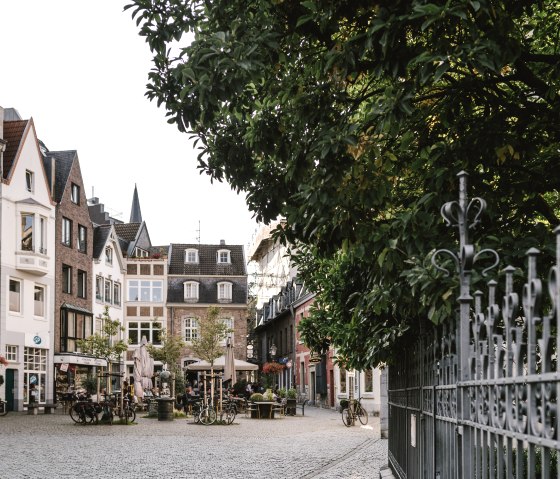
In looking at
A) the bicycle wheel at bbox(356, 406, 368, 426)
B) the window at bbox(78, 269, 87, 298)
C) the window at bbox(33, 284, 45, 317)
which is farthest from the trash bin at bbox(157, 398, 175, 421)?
the window at bbox(78, 269, 87, 298)

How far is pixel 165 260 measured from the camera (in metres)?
68.4

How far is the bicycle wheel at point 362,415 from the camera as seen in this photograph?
32156 mm

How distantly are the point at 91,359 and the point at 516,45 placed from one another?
45.8 meters

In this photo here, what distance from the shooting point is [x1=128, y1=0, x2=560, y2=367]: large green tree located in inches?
271

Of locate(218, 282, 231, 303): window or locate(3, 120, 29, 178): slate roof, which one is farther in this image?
locate(218, 282, 231, 303): window

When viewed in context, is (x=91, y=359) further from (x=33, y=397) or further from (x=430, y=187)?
(x=430, y=187)

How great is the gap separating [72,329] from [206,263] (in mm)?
24077

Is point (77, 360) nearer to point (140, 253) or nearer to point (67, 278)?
point (67, 278)

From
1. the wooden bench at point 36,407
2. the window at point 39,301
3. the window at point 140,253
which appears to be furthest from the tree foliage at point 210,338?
the wooden bench at point 36,407

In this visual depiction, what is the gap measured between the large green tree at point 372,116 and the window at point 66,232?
136 ft

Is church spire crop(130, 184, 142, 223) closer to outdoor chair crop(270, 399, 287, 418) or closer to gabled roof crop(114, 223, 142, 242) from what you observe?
gabled roof crop(114, 223, 142, 242)

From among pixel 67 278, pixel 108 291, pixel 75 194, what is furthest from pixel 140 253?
pixel 67 278

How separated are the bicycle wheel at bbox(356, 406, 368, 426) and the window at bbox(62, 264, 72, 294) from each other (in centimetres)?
2288

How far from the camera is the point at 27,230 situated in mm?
44000
